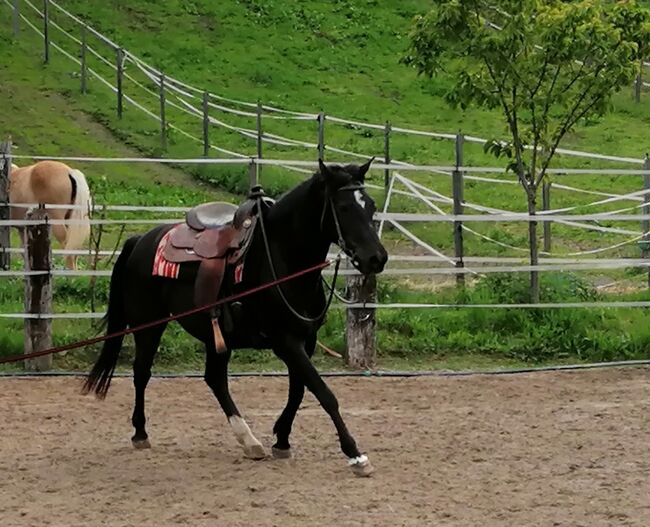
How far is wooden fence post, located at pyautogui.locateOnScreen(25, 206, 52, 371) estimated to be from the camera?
28.9 feet

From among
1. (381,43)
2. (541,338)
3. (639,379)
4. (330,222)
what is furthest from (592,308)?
(381,43)

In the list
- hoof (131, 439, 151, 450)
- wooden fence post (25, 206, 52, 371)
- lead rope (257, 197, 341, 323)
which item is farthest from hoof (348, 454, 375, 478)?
wooden fence post (25, 206, 52, 371)

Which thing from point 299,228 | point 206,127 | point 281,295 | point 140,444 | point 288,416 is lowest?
point 140,444

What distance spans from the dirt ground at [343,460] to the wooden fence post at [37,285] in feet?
1.59

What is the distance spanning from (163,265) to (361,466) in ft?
5.51

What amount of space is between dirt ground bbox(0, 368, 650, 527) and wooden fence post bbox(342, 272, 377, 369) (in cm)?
41

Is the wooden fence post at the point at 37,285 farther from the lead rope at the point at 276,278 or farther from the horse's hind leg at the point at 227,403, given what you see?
the lead rope at the point at 276,278

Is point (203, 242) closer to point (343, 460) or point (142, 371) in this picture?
point (142, 371)

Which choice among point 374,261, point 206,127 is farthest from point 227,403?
point 206,127

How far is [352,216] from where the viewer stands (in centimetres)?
556

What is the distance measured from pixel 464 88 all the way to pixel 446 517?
17.8ft

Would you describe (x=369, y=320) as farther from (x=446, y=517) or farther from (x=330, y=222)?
(x=446, y=517)

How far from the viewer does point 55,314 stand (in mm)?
9281

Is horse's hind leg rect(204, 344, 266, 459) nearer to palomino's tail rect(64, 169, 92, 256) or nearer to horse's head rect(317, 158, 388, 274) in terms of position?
horse's head rect(317, 158, 388, 274)
